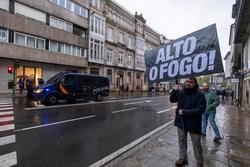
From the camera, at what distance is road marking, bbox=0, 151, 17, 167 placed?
4260 mm

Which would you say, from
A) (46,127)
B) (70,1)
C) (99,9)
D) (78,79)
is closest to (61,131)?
(46,127)

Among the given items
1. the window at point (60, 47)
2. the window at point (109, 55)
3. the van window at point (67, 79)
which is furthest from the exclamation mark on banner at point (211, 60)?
the window at point (109, 55)

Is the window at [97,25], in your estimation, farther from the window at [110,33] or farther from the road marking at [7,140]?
the road marking at [7,140]

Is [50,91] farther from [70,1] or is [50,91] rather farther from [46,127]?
[70,1]

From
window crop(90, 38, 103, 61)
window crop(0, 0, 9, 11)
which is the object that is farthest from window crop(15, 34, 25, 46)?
window crop(90, 38, 103, 61)

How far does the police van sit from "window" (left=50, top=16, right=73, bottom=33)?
1071 cm

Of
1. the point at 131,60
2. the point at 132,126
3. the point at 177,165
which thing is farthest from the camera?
the point at 131,60

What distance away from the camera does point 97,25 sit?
32.1 m

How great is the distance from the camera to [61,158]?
466cm

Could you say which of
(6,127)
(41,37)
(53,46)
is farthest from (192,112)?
(53,46)

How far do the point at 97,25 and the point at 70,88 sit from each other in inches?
742

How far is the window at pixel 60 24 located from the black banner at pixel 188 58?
22188 mm

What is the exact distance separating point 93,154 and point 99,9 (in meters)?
30.8

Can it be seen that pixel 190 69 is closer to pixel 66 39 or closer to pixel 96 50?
pixel 66 39
